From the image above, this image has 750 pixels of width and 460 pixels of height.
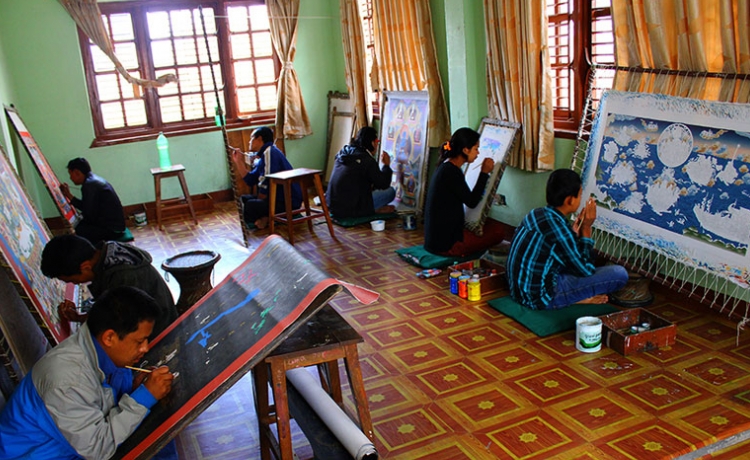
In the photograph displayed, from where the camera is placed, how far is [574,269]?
4.12m

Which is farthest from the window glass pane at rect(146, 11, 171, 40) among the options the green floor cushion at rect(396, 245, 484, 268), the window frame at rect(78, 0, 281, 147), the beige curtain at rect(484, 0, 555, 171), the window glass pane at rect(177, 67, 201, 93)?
the green floor cushion at rect(396, 245, 484, 268)

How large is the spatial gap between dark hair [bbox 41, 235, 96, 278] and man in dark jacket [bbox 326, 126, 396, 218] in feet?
13.2

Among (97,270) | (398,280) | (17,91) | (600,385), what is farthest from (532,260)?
(17,91)

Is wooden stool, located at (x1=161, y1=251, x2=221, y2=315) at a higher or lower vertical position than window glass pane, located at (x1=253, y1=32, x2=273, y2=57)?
lower

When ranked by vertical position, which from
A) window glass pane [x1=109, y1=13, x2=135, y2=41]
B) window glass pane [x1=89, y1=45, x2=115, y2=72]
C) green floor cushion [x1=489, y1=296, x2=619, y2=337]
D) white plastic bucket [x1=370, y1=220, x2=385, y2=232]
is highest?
window glass pane [x1=109, y1=13, x2=135, y2=41]

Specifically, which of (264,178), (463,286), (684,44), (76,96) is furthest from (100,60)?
(684,44)

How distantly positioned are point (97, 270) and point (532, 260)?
251 centimetres

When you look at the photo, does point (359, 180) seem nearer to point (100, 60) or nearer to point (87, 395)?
point (100, 60)

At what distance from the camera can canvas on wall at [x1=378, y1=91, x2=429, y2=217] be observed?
22.5 feet

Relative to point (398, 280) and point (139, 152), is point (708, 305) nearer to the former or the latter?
point (398, 280)

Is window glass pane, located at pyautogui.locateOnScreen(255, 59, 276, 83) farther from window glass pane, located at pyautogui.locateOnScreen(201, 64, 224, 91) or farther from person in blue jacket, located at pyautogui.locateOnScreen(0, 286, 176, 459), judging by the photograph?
person in blue jacket, located at pyautogui.locateOnScreen(0, 286, 176, 459)

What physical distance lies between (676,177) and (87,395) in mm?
3398

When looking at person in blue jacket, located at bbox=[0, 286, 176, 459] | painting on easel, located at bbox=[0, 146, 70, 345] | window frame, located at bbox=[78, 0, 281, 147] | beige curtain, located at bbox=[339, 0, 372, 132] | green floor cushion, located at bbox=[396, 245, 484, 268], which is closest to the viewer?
person in blue jacket, located at bbox=[0, 286, 176, 459]

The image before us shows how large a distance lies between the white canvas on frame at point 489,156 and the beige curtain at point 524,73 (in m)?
0.09
